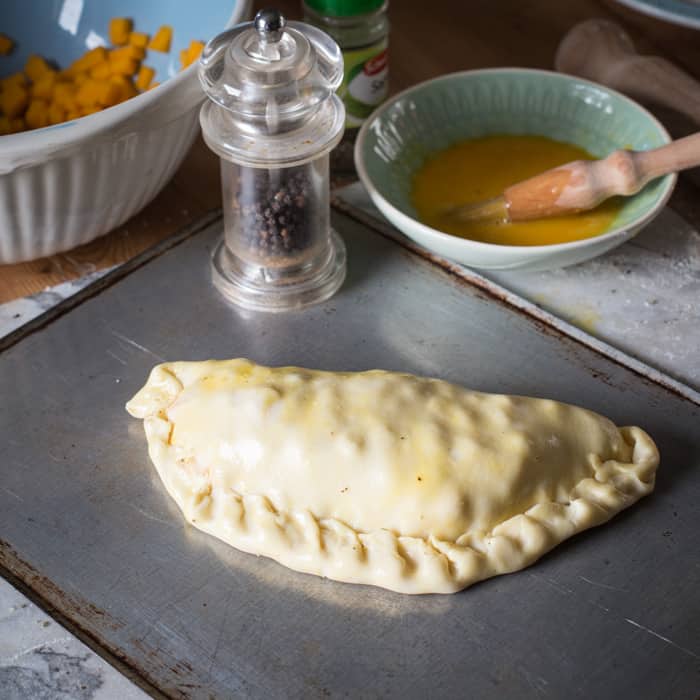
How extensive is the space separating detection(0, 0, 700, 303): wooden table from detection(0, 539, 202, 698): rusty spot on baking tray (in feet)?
2.19

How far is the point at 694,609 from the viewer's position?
117 cm

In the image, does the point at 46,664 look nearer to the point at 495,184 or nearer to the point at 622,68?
the point at 495,184

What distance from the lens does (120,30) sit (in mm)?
1714

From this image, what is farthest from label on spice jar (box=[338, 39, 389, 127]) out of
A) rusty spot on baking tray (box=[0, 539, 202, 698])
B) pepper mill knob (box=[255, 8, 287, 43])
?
rusty spot on baking tray (box=[0, 539, 202, 698])

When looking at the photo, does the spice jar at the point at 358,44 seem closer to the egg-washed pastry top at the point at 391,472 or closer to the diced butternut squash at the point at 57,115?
the diced butternut squash at the point at 57,115

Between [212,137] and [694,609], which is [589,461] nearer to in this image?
[694,609]

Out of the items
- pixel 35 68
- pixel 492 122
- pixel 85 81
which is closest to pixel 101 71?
pixel 85 81

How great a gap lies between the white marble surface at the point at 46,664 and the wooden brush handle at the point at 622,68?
1.29m

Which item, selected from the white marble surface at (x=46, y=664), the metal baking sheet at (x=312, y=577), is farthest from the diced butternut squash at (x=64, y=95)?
the white marble surface at (x=46, y=664)

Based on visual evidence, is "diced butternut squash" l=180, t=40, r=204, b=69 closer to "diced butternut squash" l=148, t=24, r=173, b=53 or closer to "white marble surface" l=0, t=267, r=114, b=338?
"diced butternut squash" l=148, t=24, r=173, b=53

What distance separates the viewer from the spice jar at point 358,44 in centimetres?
165

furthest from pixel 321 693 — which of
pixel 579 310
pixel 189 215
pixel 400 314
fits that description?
pixel 189 215

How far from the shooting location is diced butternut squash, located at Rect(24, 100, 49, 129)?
1.63 meters

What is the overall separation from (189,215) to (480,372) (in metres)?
0.61
